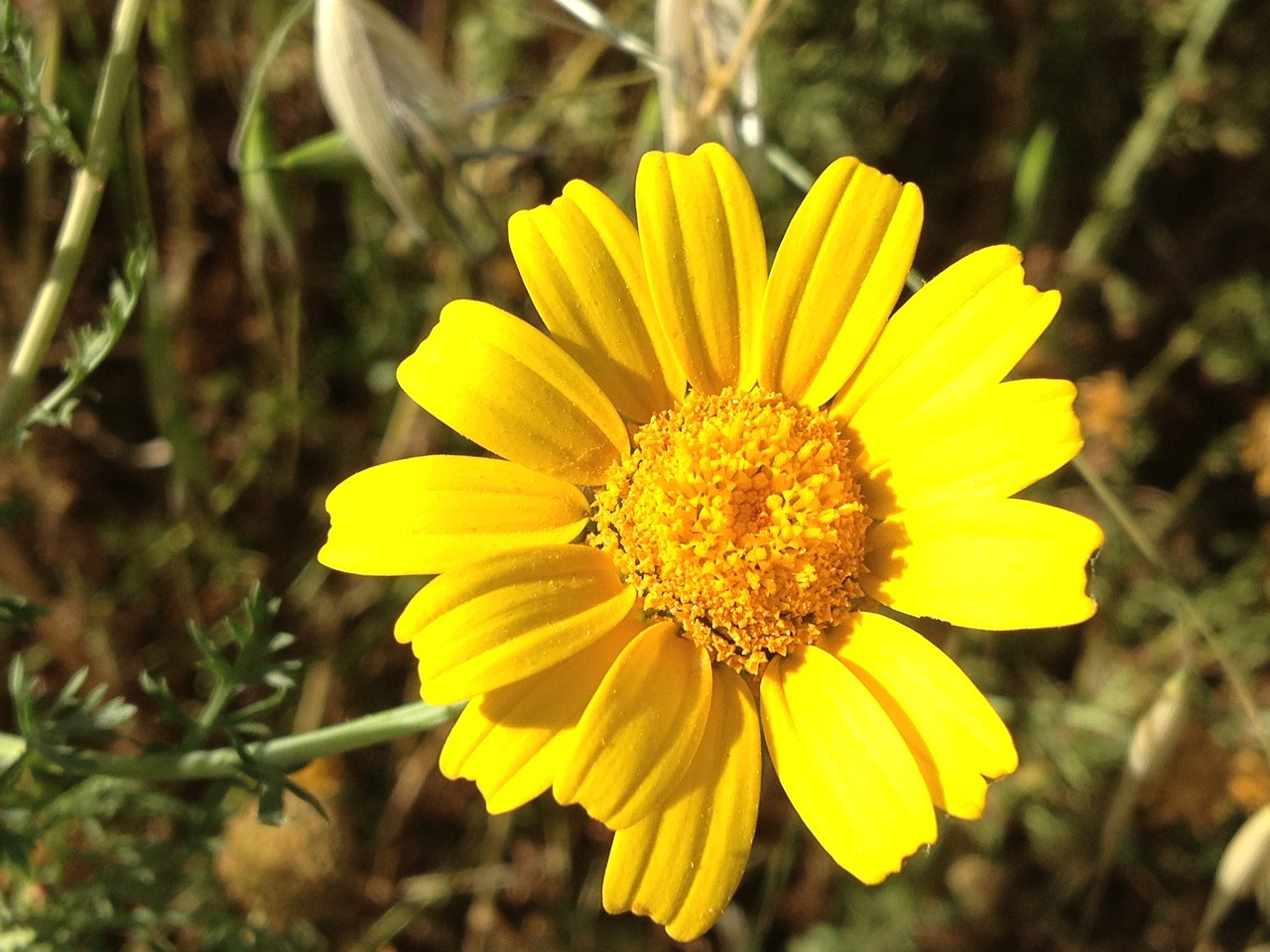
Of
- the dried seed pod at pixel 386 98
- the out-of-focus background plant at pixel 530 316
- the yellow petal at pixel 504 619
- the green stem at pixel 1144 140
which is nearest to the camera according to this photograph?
the yellow petal at pixel 504 619

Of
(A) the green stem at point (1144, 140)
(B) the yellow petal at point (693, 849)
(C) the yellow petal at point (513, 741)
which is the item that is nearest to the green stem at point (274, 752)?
(C) the yellow petal at point (513, 741)

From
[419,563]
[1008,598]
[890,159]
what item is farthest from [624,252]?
[890,159]

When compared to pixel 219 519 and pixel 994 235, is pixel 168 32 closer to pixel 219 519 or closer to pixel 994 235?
pixel 219 519

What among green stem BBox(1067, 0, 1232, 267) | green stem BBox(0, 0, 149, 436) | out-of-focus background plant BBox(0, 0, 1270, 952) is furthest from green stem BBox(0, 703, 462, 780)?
green stem BBox(1067, 0, 1232, 267)

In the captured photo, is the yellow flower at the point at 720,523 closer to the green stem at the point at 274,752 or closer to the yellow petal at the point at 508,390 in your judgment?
the yellow petal at the point at 508,390

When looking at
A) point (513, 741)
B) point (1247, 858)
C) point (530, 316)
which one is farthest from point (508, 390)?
point (1247, 858)
